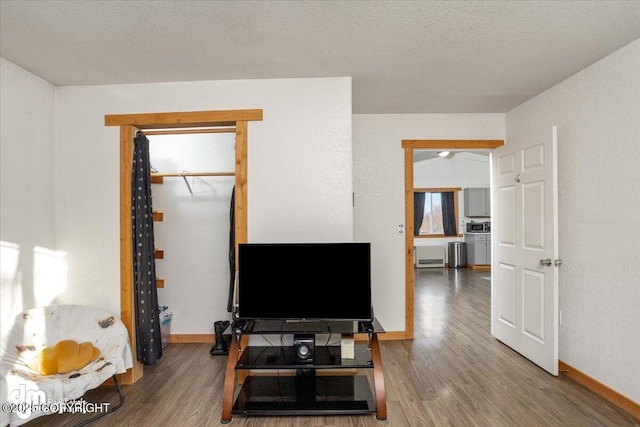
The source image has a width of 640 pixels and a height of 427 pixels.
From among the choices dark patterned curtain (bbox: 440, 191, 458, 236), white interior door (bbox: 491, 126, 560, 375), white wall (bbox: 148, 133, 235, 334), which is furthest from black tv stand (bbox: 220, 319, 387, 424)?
dark patterned curtain (bbox: 440, 191, 458, 236)

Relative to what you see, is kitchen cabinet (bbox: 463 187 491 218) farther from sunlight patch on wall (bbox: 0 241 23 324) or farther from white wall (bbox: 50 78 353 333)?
sunlight patch on wall (bbox: 0 241 23 324)

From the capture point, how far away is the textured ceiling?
71.3 inches

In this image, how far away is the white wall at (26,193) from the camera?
2.31 metres

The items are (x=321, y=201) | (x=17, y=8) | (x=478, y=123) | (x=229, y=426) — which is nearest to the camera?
(x=17, y=8)

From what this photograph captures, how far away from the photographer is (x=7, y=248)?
7.55 ft

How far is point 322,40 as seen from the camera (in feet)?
7.00

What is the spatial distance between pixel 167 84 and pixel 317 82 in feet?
4.08

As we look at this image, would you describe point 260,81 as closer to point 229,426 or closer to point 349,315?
point 349,315

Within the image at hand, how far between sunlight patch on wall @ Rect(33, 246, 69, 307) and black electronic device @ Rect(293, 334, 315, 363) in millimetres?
2004

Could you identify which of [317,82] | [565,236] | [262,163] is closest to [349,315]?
[262,163]

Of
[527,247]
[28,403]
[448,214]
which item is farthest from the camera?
[448,214]

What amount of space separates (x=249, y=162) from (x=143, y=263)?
3.89 ft

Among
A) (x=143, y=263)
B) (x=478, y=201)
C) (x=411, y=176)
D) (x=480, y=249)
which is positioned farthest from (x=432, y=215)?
(x=143, y=263)

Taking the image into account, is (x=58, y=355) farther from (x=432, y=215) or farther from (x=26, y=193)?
(x=432, y=215)
